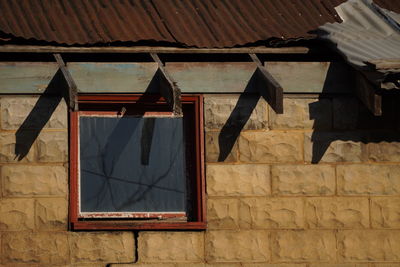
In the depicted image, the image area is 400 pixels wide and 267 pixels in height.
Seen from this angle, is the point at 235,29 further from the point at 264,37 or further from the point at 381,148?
the point at 381,148

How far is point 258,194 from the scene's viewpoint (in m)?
8.60

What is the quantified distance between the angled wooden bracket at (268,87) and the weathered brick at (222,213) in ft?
3.56

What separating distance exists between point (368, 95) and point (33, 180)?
3.25m

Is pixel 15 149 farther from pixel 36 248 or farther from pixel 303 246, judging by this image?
pixel 303 246

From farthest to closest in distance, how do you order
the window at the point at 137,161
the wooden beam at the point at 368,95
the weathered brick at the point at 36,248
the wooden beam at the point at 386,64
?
the window at the point at 137,161 < the weathered brick at the point at 36,248 < the wooden beam at the point at 368,95 < the wooden beam at the point at 386,64

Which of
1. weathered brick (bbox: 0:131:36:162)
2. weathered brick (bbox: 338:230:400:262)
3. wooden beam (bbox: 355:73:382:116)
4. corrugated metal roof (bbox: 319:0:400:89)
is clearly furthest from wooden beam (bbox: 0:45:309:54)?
weathered brick (bbox: 338:230:400:262)

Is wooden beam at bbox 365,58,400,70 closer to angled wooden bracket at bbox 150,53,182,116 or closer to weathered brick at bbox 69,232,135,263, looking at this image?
angled wooden bracket at bbox 150,53,182,116

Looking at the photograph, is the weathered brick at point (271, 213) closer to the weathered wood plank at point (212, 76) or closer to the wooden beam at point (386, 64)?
the weathered wood plank at point (212, 76)

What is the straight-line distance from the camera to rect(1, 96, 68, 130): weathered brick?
8.43m

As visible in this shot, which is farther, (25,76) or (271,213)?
(271,213)

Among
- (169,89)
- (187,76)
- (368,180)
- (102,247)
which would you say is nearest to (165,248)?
(102,247)

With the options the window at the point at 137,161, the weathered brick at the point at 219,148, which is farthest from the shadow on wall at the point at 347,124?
the window at the point at 137,161

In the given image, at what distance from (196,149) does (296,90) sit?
1.14m

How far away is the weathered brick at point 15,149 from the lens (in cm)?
840
